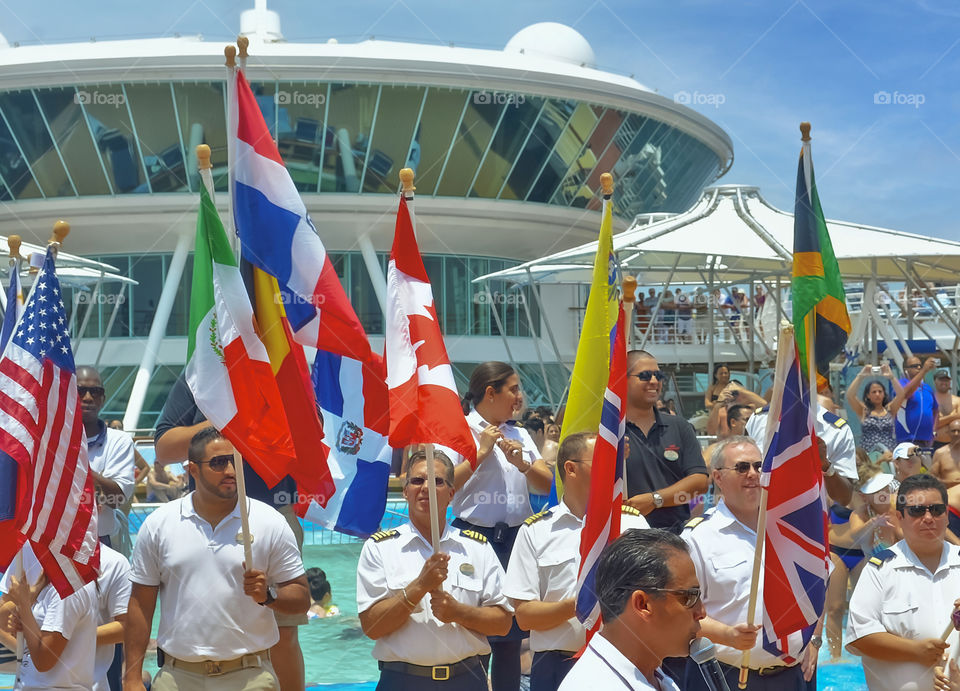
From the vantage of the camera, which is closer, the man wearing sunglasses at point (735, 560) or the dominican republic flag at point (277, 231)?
the man wearing sunglasses at point (735, 560)

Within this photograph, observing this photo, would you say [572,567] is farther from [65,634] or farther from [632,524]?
[65,634]

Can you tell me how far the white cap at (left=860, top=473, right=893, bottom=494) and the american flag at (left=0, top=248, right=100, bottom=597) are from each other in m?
5.55

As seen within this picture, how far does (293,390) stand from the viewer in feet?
18.4

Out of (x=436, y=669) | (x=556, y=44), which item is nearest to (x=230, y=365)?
(x=436, y=669)

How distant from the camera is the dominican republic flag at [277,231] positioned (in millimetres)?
5734

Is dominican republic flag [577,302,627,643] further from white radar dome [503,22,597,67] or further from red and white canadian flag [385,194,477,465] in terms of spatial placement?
white radar dome [503,22,597,67]

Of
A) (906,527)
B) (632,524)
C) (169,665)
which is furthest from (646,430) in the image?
(169,665)

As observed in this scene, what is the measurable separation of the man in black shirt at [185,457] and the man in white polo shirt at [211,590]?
0.56 m

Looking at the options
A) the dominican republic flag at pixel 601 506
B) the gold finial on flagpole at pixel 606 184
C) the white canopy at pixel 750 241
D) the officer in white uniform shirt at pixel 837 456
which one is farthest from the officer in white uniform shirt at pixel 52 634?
the white canopy at pixel 750 241

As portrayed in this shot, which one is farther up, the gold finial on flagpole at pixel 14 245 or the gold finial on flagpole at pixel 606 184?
the gold finial on flagpole at pixel 606 184

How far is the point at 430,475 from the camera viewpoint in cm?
497

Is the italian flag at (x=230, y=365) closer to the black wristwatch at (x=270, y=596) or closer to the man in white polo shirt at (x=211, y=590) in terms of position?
the man in white polo shirt at (x=211, y=590)

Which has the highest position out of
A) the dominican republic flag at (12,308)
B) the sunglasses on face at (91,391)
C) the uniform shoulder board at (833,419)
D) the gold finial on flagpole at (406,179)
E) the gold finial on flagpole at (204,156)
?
the gold finial on flagpole at (204,156)

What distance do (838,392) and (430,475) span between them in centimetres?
1799
